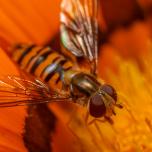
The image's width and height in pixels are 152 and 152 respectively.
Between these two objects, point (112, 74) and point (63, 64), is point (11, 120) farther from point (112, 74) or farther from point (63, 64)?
point (112, 74)

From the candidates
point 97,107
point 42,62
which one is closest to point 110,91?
point 97,107

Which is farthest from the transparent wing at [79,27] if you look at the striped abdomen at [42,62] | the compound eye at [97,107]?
the compound eye at [97,107]

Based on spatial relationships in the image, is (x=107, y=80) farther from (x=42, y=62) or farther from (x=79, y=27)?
(x=42, y=62)

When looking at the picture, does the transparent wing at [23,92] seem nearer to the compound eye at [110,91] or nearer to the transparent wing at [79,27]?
the compound eye at [110,91]

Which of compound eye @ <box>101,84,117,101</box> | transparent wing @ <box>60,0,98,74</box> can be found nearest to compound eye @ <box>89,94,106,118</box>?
compound eye @ <box>101,84,117,101</box>

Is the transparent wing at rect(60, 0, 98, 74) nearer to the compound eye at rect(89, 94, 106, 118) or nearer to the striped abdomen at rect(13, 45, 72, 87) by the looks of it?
the striped abdomen at rect(13, 45, 72, 87)

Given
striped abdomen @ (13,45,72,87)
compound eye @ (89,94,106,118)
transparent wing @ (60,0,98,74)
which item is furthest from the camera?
transparent wing @ (60,0,98,74)

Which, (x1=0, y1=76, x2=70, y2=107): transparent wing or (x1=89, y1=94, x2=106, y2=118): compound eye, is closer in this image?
(x1=0, y1=76, x2=70, y2=107): transparent wing

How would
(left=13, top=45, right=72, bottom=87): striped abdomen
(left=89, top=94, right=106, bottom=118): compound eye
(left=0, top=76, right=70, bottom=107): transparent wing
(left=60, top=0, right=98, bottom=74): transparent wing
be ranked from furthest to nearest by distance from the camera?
(left=60, top=0, right=98, bottom=74): transparent wing → (left=13, top=45, right=72, bottom=87): striped abdomen → (left=89, top=94, right=106, bottom=118): compound eye → (left=0, top=76, right=70, bottom=107): transparent wing

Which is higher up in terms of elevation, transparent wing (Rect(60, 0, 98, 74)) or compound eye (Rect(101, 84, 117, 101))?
transparent wing (Rect(60, 0, 98, 74))
